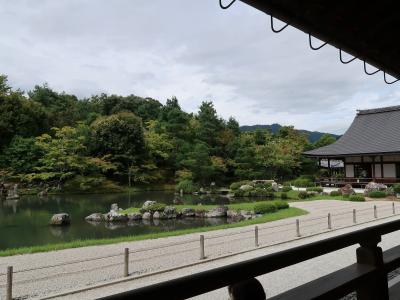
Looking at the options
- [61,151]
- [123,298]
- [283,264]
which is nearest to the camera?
[123,298]

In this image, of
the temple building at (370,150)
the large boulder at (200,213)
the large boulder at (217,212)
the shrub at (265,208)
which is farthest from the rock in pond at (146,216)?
the temple building at (370,150)

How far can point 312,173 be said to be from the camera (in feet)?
116

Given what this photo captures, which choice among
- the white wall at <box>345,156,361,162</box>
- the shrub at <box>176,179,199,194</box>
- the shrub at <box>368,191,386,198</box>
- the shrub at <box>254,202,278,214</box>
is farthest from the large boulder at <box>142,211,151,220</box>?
the white wall at <box>345,156,361,162</box>

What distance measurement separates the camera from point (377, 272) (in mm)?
1756

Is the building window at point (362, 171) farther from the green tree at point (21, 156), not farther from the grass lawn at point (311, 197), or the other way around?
the green tree at point (21, 156)

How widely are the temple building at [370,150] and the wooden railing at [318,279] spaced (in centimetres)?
2529

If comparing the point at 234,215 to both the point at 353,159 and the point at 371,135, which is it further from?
the point at 371,135

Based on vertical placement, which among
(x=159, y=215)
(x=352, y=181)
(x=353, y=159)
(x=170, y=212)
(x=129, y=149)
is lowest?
(x=159, y=215)

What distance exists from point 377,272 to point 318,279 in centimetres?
43

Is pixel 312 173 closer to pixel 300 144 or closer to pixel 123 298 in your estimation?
pixel 300 144

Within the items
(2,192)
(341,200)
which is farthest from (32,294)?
(2,192)

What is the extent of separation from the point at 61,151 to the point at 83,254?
918 inches

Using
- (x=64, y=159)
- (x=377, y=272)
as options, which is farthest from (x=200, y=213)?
(x=64, y=159)

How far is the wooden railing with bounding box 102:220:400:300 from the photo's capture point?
948 millimetres
